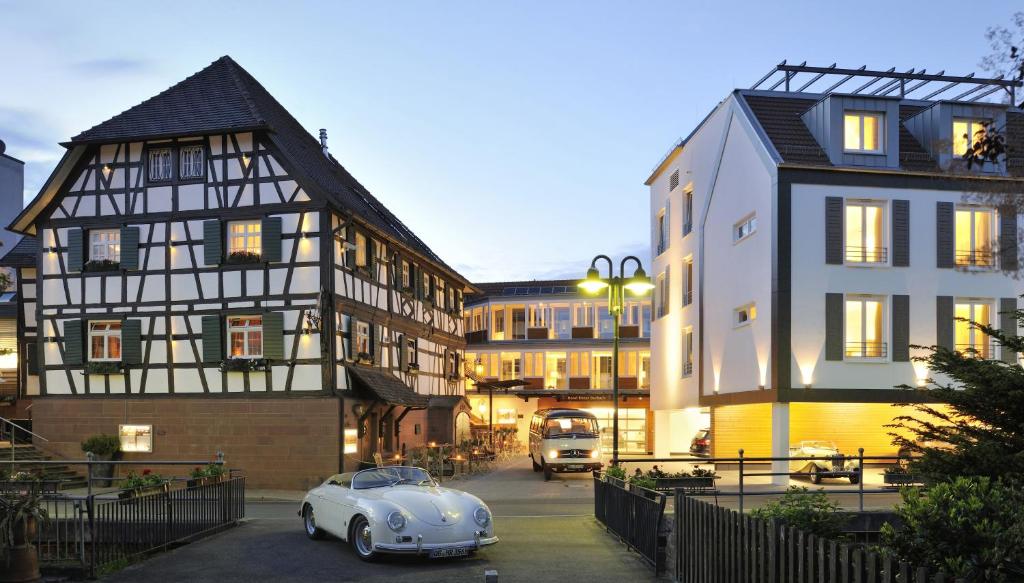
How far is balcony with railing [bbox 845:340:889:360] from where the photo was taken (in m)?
28.0

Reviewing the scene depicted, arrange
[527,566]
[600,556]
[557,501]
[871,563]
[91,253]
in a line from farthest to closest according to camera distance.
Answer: [91,253] < [557,501] < [600,556] < [527,566] < [871,563]

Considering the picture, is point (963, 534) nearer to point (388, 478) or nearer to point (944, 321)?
point (388, 478)

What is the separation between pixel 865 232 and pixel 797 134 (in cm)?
352

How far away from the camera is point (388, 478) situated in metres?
14.6

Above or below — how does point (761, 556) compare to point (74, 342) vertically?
below

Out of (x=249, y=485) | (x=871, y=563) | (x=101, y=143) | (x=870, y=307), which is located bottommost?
(x=249, y=485)

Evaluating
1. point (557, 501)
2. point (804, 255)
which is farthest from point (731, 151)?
point (557, 501)

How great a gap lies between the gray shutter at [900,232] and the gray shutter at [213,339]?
19321 mm

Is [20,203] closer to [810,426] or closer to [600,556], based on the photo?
[810,426]

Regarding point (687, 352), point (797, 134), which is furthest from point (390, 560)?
point (687, 352)

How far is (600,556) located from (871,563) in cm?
783

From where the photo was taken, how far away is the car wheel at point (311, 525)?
15258 mm

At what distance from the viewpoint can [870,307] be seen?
28219 mm

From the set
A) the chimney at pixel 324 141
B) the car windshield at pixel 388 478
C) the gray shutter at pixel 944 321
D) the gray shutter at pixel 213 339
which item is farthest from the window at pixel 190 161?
the gray shutter at pixel 944 321
